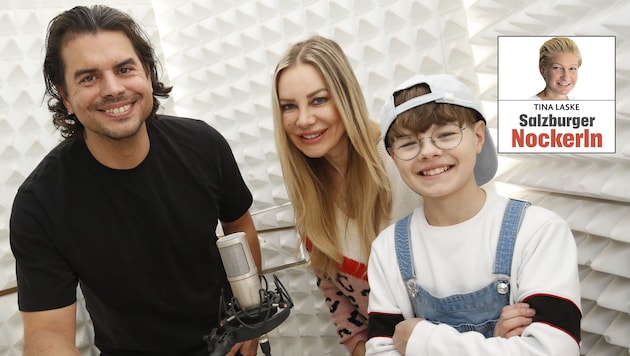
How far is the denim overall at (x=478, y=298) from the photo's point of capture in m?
1.48

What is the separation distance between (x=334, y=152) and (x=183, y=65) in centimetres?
101

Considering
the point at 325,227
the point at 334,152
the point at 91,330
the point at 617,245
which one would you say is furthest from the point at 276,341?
the point at 617,245

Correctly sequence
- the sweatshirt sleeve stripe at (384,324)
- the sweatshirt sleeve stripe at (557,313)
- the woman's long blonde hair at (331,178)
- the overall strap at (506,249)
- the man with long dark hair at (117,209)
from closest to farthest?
the sweatshirt sleeve stripe at (557,313) < the overall strap at (506,249) < the sweatshirt sleeve stripe at (384,324) < the man with long dark hair at (117,209) < the woman's long blonde hair at (331,178)

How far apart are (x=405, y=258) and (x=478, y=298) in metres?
0.22

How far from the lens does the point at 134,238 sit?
196cm

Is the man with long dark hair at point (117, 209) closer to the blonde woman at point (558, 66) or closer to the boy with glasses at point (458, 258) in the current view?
the boy with glasses at point (458, 258)

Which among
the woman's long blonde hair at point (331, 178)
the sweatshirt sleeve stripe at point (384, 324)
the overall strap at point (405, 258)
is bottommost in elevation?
the sweatshirt sleeve stripe at point (384, 324)

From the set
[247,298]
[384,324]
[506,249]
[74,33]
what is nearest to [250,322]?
[247,298]

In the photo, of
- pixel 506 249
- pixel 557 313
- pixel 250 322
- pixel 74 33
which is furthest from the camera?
pixel 74 33

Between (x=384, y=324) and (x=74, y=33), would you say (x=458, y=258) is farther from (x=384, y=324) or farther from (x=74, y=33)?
(x=74, y=33)

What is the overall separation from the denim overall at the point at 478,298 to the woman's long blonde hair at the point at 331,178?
1.24 ft

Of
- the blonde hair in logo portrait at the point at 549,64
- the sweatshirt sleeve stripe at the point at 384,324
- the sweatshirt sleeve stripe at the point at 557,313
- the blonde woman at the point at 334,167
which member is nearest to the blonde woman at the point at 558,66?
the blonde hair in logo portrait at the point at 549,64

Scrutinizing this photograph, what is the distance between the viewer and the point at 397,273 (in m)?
1.62

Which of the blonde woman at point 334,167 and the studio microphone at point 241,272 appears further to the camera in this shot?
the blonde woman at point 334,167
